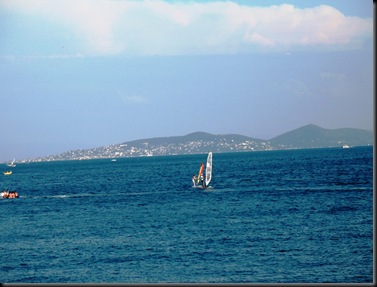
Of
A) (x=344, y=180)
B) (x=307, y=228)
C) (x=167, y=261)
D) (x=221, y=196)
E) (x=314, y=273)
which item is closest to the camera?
(x=314, y=273)

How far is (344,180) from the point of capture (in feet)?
321

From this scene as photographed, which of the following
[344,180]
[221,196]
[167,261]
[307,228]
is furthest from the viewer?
[344,180]

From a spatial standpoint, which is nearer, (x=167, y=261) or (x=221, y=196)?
(x=167, y=261)

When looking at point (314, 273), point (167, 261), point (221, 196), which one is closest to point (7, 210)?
point (221, 196)

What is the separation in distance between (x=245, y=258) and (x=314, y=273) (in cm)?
494

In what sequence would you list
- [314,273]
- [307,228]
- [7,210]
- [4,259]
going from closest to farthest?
1. [314,273]
2. [4,259]
3. [307,228]
4. [7,210]

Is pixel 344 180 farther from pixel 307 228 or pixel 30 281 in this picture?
pixel 30 281

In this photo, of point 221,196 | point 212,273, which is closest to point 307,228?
point 212,273

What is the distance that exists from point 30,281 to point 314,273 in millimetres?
14532

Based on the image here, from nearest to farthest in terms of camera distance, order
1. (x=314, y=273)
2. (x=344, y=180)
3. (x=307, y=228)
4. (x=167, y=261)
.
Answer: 1. (x=314, y=273)
2. (x=167, y=261)
3. (x=307, y=228)
4. (x=344, y=180)

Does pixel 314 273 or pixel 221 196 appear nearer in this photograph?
pixel 314 273

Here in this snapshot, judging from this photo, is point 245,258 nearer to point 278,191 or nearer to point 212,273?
point 212,273

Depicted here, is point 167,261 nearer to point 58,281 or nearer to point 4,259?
point 58,281

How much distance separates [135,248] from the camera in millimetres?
42812
